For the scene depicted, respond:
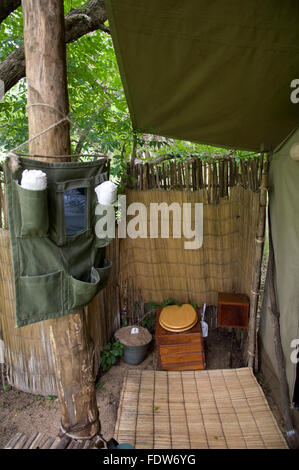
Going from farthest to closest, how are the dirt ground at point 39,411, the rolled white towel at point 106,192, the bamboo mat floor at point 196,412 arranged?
the dirt ground at point 39,411 < the bamboo mat floor at point 196,412 < the rolled white towel at point 106,192

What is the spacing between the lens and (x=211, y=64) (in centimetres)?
214

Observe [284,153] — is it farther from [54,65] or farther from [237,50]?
[54,65]

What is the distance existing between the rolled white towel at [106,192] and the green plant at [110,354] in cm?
233

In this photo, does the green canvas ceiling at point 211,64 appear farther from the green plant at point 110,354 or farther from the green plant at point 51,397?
the green plant at point 51,397

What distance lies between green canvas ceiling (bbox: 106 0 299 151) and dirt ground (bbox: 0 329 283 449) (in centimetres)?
237

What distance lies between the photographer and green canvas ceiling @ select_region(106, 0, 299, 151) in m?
1.78

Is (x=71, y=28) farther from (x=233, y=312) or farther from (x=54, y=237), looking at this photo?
(x=233, y=312)

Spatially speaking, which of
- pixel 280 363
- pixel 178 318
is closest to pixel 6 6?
pixel 178 318

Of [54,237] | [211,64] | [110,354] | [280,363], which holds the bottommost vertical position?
[110,354]

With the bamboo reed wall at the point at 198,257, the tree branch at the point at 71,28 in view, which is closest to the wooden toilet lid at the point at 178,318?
the bamboo reed wall at the point at 198,257

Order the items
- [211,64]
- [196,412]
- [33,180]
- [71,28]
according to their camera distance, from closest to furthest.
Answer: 1. [33,180]
2. [211,64]
3. [196,412]
4. [71,28]

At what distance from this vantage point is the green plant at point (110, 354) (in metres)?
3.60

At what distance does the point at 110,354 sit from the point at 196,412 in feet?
4.37
